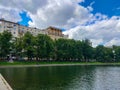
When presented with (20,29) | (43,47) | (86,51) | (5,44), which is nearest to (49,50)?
(43,47)

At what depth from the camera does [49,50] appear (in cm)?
11606

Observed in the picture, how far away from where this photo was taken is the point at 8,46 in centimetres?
9719

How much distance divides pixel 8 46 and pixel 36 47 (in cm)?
1872

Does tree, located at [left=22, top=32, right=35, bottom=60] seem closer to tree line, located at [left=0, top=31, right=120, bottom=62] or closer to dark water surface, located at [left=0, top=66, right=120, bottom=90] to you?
tree line, located at [left=0, top=31, right=120, bottom=62]

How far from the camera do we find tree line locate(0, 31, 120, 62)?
332 feet

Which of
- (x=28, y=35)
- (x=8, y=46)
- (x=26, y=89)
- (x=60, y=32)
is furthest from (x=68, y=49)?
(x=26, y=89)

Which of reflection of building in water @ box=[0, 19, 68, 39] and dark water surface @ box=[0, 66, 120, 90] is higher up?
reflection of building in water @ box=[0, 19, 68, 39]

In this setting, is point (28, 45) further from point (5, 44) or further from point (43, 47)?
point (5, 44)

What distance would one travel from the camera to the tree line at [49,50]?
101 meters

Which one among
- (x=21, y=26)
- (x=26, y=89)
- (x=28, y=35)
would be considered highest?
(x=21, y=26)

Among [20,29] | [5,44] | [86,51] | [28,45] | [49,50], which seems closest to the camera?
[5,44]

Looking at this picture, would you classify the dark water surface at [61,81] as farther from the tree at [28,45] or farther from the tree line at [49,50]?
the tree at [28,45]

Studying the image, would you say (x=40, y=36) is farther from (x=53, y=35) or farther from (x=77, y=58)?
(x=53, y=35)

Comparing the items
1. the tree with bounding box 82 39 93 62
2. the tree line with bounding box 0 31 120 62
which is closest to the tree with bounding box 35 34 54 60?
the tree line with bounding box 0 31 120 62
